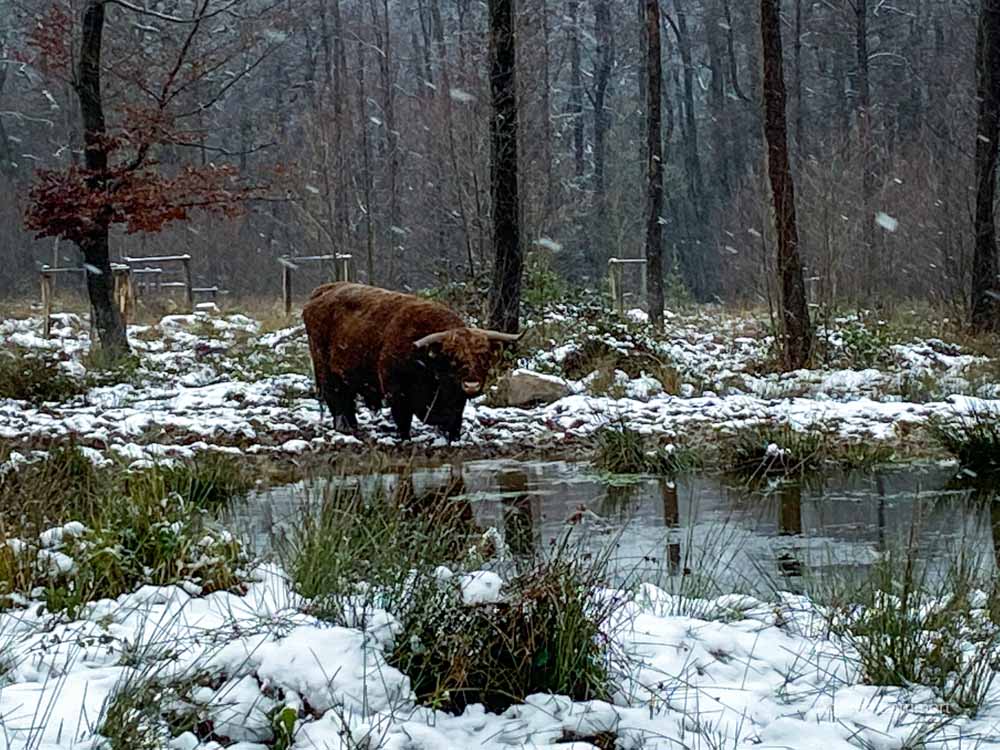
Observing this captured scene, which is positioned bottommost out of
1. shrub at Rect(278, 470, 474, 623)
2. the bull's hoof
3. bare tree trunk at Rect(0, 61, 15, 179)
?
the bull's hoof

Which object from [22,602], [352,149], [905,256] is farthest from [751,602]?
[352,149]

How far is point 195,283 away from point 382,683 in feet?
111

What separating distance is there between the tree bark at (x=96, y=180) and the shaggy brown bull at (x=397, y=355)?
5.63 metres

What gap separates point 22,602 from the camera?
4.76m

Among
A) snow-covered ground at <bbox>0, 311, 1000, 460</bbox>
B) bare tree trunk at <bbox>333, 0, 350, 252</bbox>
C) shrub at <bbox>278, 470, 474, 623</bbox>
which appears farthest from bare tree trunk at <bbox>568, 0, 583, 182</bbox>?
shrub at <bbox>278, 470, 474, 623</bbox>

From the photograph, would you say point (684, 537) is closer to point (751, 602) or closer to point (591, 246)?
point (751, 602)

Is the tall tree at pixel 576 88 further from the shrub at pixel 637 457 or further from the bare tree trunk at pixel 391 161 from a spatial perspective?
the shrub at pixel 637 457

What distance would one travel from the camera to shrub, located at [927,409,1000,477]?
937cm

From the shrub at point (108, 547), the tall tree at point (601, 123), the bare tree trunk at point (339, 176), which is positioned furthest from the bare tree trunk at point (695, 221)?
the shrub at point (108, 547)

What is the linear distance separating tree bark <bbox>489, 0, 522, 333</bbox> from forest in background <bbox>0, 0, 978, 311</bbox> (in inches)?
72.0

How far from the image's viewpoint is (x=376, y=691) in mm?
4074

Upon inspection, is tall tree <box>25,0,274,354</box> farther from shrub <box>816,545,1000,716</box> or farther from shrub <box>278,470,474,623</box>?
shrub <box>816,545,1000,716</box>

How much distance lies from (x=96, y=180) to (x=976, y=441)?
40.3 ft

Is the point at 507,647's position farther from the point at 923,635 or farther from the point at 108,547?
the point at 108,547
